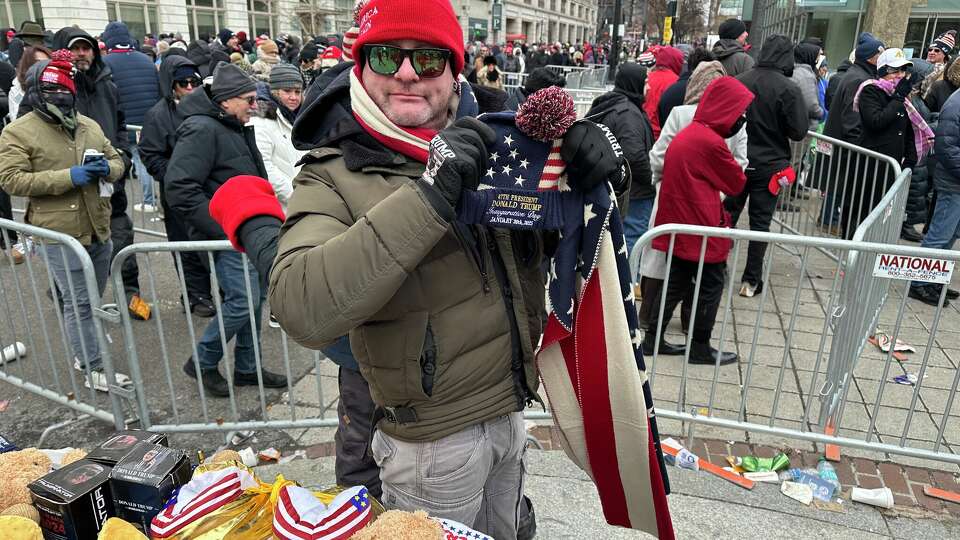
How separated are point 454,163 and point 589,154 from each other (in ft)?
1.19

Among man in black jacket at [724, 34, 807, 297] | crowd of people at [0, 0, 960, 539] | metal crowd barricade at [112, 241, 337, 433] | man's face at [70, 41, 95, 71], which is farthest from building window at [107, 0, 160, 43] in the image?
man in black jacket at [724, 34, 807, 297]

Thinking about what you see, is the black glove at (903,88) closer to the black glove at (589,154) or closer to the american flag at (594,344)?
the american flag at (594,344)

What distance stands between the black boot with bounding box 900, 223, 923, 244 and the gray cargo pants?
7.82 meters

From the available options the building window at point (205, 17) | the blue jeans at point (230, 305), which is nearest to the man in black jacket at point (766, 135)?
the blue jeans at point (230, 305)

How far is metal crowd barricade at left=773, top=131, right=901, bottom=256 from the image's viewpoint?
666cm

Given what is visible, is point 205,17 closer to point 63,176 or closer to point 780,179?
point 63,176

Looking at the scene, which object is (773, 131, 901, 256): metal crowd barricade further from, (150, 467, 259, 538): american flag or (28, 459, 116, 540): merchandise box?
(28, 459, 116, 540): merchandise box

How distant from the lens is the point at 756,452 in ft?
12.9

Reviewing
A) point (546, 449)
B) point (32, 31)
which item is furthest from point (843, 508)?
point (32, 31)

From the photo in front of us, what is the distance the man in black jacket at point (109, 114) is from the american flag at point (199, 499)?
15.0 feet

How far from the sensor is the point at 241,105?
4410mm

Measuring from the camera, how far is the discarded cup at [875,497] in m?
3.41

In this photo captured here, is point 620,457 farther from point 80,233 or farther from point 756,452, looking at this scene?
point 80,233

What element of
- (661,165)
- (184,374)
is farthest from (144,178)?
(661,165)
